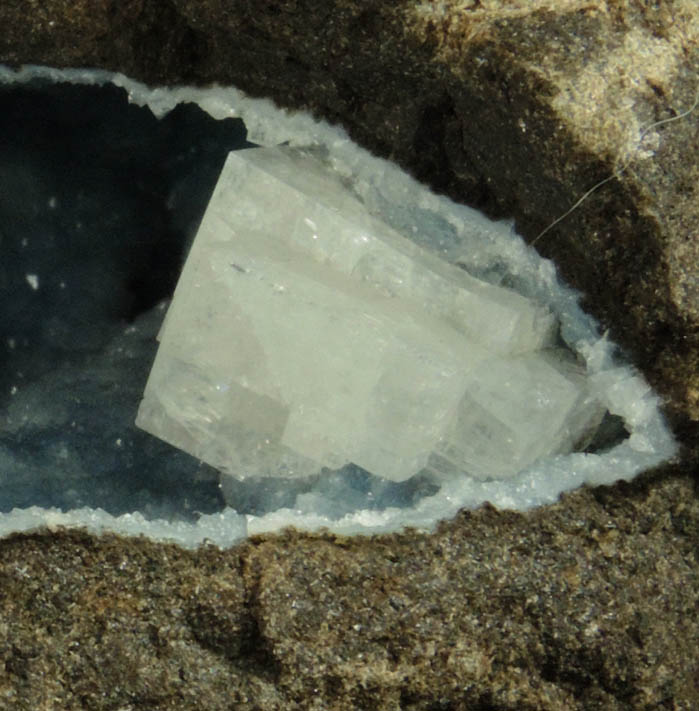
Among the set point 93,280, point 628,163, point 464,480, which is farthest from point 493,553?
point 93,280

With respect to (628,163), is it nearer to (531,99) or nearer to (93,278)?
(531,99)

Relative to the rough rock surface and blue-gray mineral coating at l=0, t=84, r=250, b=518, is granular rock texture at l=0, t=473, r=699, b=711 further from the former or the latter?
blue-gray mineral coating at l=0, t=84, r=250, b=518

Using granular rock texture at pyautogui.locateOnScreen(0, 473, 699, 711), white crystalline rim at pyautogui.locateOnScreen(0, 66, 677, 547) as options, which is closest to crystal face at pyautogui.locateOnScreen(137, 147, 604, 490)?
white crystalline rim at pyautogui.locateOnScreen(0, 66, 677, 547)

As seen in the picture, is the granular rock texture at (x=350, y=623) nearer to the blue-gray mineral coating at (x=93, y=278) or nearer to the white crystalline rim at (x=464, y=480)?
the white crystalline rim at (x=464, y=480)

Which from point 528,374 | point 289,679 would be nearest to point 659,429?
point 528,374

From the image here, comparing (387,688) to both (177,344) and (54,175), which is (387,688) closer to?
(177,344)

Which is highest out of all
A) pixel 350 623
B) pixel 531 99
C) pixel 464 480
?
pixel 531 99
